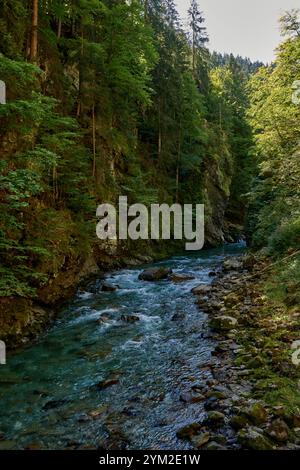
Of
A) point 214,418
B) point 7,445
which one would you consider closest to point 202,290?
point 214,418

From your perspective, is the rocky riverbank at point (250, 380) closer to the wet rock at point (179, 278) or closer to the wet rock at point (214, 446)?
the wet rock at point (214, 446)

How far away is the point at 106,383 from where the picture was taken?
21.5 feet

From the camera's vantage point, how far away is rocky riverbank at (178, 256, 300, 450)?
469 centimetres

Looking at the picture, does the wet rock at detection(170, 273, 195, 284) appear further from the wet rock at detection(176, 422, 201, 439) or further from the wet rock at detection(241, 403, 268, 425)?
the wet rock at detection(176, 422, 201, 439)

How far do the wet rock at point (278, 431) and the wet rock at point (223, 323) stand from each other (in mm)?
4202

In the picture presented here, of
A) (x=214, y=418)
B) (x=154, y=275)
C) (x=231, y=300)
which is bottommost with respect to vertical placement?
(x=214, y=418)

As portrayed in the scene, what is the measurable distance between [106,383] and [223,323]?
155 inches

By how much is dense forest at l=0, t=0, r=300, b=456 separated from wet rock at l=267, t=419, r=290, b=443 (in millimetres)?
18

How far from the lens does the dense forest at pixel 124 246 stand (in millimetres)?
5832

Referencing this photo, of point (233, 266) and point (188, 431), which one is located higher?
point (233, 266)

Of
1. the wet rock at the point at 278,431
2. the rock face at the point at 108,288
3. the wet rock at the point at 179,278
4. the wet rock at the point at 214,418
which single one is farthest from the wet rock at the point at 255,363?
the wet rock at the point at 179,278

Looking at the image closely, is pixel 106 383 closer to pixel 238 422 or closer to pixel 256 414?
pixel 238 422
